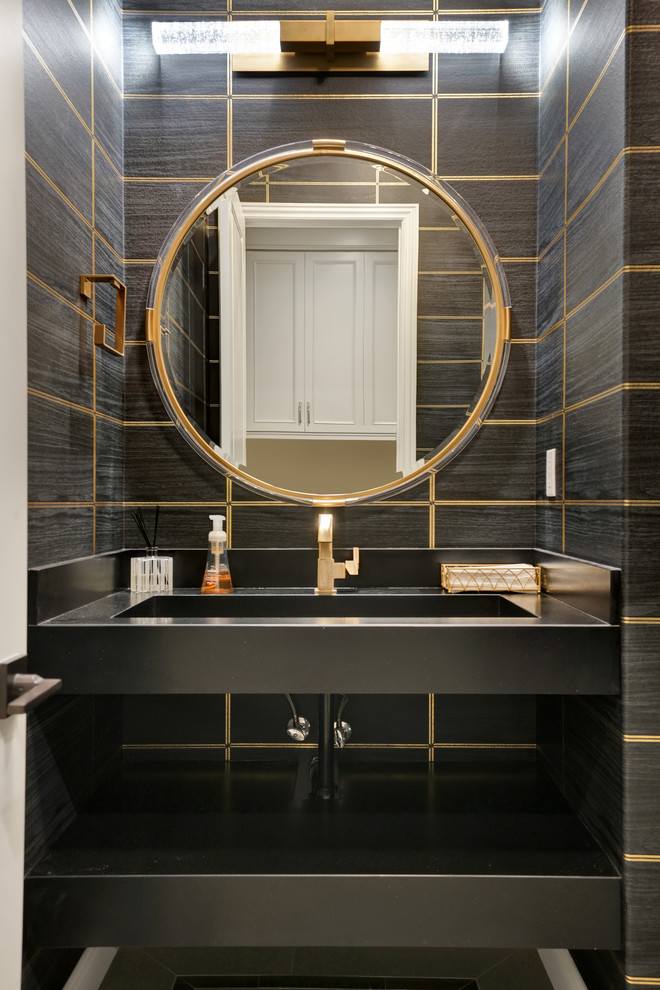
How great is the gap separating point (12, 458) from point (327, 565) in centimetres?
84

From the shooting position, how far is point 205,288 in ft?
5.31

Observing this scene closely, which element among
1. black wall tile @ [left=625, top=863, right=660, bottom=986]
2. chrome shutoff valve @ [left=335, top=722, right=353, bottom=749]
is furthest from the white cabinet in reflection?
black wall tile @ [left=625, top=863, right=660, bottom=986]

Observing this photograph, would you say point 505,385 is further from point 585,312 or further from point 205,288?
point 205,288

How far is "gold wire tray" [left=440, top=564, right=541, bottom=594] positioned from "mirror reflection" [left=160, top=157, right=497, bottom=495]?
29 cm

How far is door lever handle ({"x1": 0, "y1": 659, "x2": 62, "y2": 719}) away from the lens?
760 mm

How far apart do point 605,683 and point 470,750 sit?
57cm

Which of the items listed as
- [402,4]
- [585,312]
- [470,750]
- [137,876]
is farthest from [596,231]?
[137,876]

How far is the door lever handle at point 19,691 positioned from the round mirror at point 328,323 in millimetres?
873

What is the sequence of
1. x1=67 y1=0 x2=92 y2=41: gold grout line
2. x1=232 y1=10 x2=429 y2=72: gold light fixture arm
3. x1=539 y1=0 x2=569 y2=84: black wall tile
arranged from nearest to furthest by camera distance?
x1=67 y1=0 x2=92 y2=41: gold grout line → x1=539 y1=0 x2=569 y2=84: black wall tile → x1=232 y1=10 x2=429 y2=72: gold light fixture arm

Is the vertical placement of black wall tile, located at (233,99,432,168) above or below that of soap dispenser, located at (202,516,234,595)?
above

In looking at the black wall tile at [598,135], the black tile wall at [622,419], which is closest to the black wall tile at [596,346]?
the black tile wall at [622,419]

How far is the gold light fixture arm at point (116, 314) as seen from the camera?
138 centimetres

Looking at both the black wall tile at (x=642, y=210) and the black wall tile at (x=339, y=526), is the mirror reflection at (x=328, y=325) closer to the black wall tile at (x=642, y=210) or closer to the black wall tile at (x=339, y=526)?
the black wall tile at (x=339, y=526)

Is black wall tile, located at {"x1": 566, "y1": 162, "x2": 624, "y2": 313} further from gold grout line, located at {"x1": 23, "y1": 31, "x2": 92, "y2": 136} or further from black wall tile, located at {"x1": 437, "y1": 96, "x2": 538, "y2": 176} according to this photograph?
gold grout line, located at {"x1": 23, "y1": 31, "x2": 92, "y2": 136}
